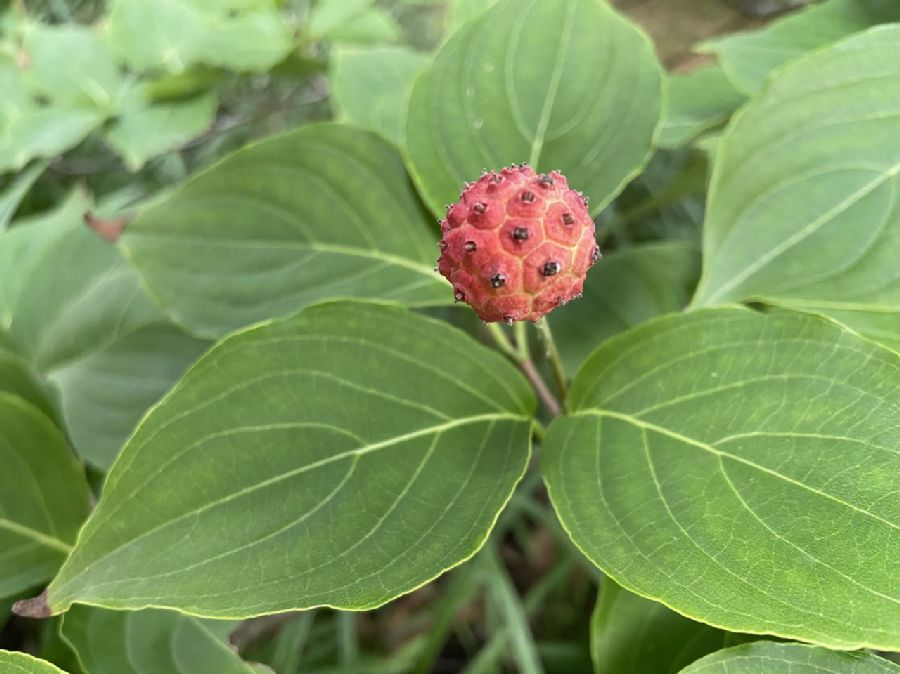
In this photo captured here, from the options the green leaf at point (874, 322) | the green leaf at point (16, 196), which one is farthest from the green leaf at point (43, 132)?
the green leaf at point (874, 322)

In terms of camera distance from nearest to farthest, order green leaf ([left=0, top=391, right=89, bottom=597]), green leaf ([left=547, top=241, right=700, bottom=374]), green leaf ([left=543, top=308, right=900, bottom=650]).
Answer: green leaf ([left=543, top=308, right=900, bottom=650])
green leaf ([left=0, top=391, right=89, bottom=597])
green leaf ([left=547, top=241, right=700, bottom=374])

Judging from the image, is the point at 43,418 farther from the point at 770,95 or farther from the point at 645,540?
the point at 770,95

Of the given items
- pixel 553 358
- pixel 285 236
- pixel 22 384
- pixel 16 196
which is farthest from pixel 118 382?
pixel 16 196

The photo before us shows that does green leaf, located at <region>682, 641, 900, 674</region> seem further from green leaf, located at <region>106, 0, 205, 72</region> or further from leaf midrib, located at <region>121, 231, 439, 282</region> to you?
green leaf, located at <region>106, 0, 205, 72</region>

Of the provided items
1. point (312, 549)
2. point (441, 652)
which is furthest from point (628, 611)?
point (441, 652)

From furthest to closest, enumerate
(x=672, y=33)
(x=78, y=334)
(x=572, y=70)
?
(x=672, y=33)
(x=78, y=334)
(x=572, y=70)

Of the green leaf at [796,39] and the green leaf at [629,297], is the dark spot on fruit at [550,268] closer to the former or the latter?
the green leaf at [629,297]

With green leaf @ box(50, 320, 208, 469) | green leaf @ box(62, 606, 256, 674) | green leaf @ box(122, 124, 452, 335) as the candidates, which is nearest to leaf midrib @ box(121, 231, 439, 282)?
green leaf @ box(122, 124, 452, 335)

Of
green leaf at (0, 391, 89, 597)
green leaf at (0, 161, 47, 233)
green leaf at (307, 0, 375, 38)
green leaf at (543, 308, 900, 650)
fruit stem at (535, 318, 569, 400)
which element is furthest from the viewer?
green leaf at (307, 0, 375, 38)
